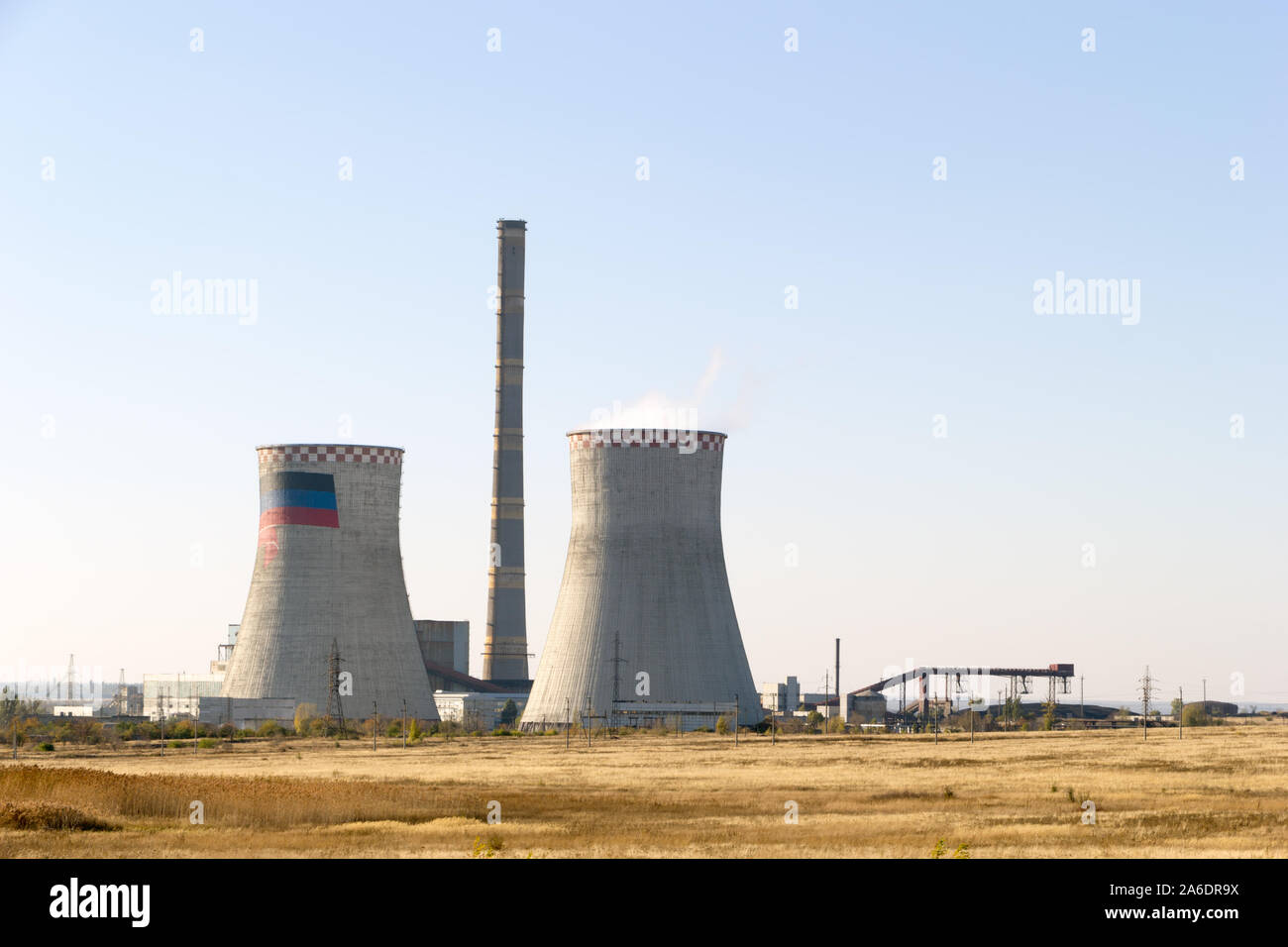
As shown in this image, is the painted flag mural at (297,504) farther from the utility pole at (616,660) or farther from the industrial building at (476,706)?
the industrial building at (476,706)

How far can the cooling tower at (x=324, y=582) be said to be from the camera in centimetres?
6269

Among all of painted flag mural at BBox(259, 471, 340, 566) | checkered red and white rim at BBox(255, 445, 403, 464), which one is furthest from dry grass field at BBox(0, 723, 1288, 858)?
checkered red and white rim at BBox(255, 445, 403, 464)

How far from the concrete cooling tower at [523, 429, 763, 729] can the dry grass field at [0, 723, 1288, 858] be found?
1681 cm

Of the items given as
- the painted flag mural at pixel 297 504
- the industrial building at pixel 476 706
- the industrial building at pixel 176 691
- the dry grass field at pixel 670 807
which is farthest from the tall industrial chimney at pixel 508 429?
the dry grass field at pixel 670 807

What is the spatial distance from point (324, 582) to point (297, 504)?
325cm

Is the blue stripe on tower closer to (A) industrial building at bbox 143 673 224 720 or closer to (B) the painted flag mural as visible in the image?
(B) the painted flag mural

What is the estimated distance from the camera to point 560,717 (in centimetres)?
6381

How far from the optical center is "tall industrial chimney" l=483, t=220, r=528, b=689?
83500 mm

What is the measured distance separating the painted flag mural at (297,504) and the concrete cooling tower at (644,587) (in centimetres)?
1000

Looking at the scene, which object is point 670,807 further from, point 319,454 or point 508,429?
point 508,429
